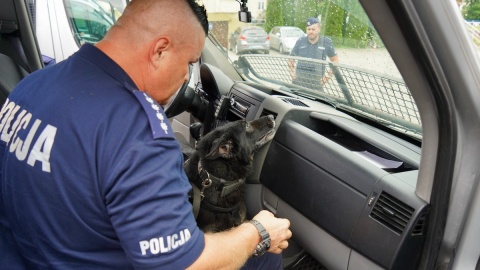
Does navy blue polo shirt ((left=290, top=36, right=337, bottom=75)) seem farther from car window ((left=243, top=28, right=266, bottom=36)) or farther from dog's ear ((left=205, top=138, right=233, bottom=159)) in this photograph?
dog's ear ((left=205, top=138, right=233, bottom=159))

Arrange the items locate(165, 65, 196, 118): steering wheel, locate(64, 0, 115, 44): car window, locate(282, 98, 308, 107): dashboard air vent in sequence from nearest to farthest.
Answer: locate(282, 98, 308, 107): dashboard air vent < locate(165, 65, 196, 118): steering wheel < locate(64, 0, 115, 44): car window

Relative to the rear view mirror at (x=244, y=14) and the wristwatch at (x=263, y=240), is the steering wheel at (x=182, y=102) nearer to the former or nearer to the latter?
the rear view mirror at (x=244, y=14)

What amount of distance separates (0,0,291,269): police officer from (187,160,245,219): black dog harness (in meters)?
0.87

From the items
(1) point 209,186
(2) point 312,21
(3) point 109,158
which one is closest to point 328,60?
(2) point 312,21

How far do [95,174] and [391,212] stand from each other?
1162mm

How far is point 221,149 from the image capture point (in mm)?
2309

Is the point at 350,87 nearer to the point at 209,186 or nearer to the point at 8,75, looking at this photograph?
the point at 209,186

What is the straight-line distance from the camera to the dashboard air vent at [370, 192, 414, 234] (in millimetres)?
1571

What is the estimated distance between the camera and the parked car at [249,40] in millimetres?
2980

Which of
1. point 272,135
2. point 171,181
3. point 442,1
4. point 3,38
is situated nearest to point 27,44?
point 3,38

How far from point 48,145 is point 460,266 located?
1425 millimetres

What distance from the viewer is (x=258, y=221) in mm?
1650

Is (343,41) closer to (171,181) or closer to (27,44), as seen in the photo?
(171,181)

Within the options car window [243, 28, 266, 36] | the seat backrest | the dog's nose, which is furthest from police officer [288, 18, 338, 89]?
the seat backrest
